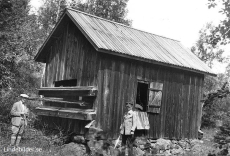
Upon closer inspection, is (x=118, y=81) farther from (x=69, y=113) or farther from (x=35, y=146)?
(x=35, y=146)

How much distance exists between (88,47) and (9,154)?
5.33 m

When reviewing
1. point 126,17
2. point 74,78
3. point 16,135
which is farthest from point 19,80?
point 126,17

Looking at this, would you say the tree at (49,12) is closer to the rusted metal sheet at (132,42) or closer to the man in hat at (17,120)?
the rusted metal sheet at (132,42)

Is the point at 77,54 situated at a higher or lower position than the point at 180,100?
higher

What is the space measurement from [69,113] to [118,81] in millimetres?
2398

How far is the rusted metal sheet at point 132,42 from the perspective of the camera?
11922mm

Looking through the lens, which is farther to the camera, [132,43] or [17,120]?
[132,43]

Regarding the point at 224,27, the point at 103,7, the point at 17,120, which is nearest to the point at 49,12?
the point at 103,7

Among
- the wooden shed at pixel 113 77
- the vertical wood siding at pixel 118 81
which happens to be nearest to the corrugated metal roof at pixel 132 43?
the wooden shed at pixel 113 77

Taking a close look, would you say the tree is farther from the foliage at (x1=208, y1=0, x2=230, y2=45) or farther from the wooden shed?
the foliage at (x1=208, y1=0, x2=230, y2=45)

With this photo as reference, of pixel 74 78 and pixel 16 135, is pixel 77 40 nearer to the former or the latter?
pixel 74 78

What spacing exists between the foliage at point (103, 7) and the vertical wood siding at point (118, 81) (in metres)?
18.7

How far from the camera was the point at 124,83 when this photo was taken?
1230 centimetres

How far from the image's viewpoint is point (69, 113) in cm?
1190
